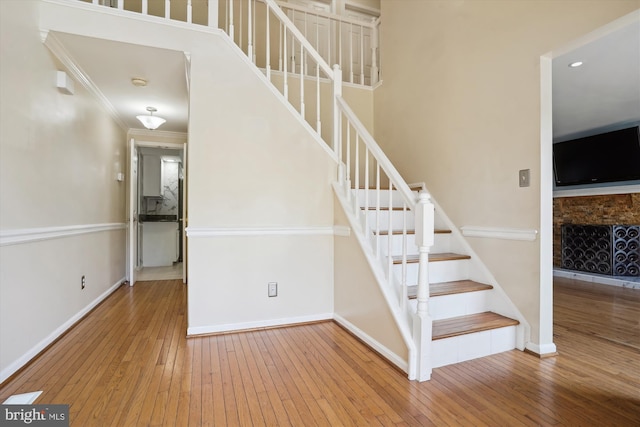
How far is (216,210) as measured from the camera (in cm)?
260

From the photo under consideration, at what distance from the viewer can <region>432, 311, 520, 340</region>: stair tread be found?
2039 mm

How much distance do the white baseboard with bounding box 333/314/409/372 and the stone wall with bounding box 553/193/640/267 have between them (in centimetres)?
468

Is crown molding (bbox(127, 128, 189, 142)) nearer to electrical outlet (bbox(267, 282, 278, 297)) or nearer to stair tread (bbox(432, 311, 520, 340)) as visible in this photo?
electrical outlet (bbox(267, 282, 278, 297))

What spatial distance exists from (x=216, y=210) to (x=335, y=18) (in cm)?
327

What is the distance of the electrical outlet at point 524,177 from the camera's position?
2.22 meters

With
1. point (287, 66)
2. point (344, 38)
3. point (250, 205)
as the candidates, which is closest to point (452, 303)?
point (250, 205)

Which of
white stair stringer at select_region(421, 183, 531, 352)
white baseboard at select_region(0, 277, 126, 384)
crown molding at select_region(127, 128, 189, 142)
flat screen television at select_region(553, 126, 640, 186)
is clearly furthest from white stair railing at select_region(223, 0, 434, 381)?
flat screen television at select_region(553, 126, 640, 186)

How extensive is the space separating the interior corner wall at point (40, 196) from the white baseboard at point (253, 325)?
1040mm

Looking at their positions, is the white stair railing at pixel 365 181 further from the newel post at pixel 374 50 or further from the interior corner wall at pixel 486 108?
the interior corner wall at pixel 486 108

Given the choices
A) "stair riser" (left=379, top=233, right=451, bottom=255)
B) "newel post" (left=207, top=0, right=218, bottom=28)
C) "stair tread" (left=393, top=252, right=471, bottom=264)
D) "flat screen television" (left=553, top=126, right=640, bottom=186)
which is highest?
"newel post" (left=207, top=0, right=218, bottom=28)

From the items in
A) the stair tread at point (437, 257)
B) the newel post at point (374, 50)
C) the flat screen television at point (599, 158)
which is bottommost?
the stair tread at point (437, 257)

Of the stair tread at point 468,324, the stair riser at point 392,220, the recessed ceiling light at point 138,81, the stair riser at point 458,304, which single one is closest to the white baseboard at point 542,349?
the stair tread at point 468,324

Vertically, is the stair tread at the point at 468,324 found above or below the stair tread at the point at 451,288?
below

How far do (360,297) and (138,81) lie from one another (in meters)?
2.82
